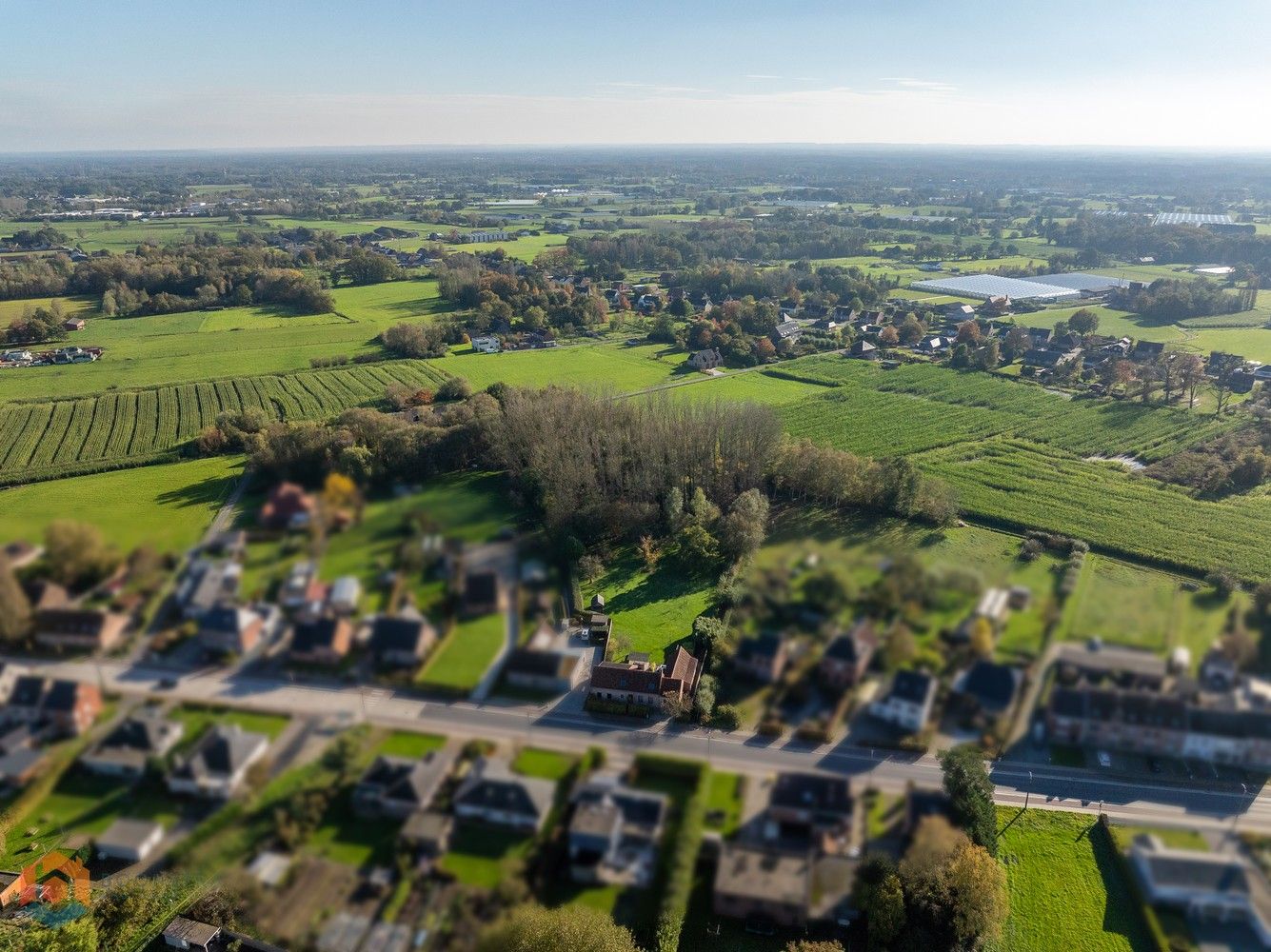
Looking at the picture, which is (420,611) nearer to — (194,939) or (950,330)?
(194,939)

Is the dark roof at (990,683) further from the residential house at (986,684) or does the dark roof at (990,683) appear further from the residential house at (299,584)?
the residential house at (299,584)

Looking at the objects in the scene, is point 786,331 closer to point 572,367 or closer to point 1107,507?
point 572,367

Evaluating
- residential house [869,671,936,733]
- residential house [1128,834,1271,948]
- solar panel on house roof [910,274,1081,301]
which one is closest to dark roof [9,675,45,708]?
residential house [869,671,936,733]

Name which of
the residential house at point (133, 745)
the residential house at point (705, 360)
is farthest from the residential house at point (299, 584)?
the residential house at point (705, 360)

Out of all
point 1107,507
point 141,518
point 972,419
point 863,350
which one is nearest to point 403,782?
Result: point 141,518

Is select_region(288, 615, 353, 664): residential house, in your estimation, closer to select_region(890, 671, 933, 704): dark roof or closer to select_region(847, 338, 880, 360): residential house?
select_region(890, 671, 933, 704): dark roof

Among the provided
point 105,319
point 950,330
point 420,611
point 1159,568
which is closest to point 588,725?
point 420,611
